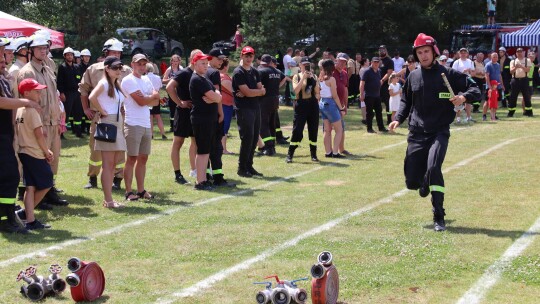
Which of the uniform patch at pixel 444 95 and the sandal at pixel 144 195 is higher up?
the uniform patch at pixel 444 95

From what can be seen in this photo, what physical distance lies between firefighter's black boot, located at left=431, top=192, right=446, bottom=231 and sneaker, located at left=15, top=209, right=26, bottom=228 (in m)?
4.56

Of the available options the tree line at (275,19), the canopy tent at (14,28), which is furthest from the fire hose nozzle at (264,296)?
the tree line at (275,19)

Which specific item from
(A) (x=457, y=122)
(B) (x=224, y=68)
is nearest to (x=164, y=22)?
(A) (x=457, y=122)

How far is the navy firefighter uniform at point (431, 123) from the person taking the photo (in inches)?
366

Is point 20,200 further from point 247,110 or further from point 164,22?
point 164,22

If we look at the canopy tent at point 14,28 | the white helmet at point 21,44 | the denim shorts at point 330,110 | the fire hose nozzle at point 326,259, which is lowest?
the fire hose nozzle at point 326,259

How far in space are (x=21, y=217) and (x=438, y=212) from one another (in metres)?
4.85

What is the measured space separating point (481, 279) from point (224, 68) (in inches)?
368

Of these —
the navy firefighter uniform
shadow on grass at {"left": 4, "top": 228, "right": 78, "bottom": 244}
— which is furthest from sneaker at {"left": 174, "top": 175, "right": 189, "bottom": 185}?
the navy firefighter uniform

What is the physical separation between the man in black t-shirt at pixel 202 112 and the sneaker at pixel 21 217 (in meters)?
3.01

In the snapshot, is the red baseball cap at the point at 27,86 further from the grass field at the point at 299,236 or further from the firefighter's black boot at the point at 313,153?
the firefighter's black boot at the point at 313,153

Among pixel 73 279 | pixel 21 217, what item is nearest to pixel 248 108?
pixel 21 217

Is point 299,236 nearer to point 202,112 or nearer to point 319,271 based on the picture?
point 319,271

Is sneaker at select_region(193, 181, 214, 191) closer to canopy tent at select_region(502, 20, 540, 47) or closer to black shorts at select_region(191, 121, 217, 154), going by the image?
black shorts at select_region(191, 121, 217, 154)
